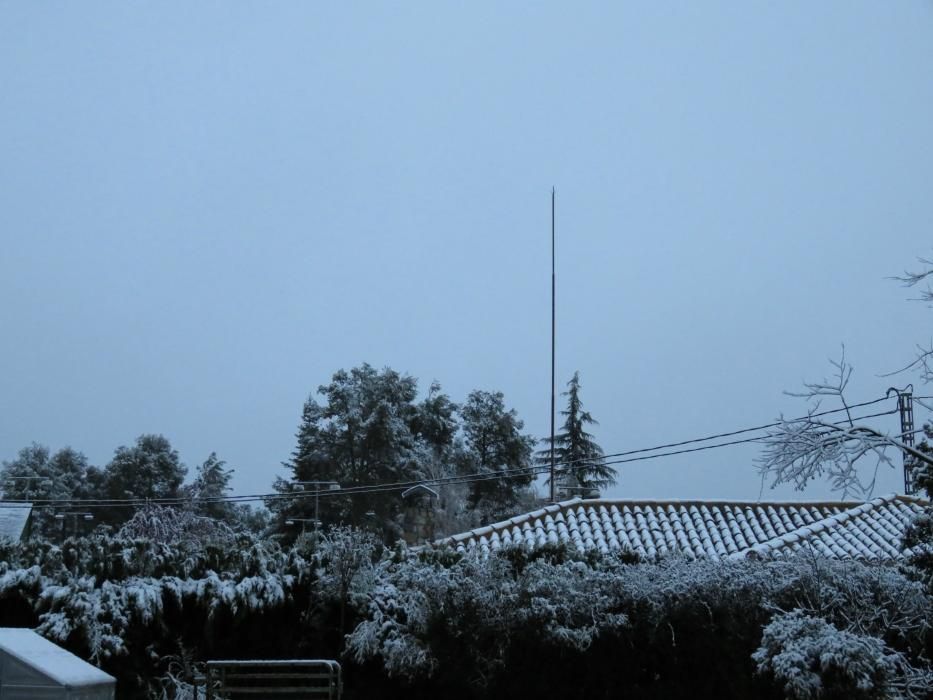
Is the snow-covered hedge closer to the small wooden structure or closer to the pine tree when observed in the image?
the small wooden structure

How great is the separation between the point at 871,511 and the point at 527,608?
14260 mm

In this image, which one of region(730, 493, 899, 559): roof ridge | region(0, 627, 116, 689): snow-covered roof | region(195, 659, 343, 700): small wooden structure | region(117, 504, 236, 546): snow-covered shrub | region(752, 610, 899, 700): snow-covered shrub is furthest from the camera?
region(117, 504, 236, 546): snow-covered shrub

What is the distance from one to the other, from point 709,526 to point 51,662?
18.2m

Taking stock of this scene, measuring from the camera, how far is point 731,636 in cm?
1128

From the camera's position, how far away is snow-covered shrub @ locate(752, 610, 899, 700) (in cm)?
968

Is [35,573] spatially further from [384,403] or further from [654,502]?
[384,403]

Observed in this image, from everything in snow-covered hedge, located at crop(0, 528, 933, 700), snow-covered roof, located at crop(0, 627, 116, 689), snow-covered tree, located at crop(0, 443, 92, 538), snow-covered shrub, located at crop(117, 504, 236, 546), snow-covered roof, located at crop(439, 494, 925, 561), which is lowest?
snow-covered roof, located at crop(0, 627, 116, 689)

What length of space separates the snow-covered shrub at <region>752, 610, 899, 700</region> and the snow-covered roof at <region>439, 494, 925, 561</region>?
9092 mm

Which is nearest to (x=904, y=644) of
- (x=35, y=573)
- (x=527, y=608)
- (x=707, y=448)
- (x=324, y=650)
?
(x=527, y=608)

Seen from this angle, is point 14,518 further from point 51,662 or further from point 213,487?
point 213,487

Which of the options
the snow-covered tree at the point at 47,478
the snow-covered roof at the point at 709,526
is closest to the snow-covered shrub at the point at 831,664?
the snow-covered roof at the point at 709,526

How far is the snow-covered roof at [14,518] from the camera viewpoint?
19266mm

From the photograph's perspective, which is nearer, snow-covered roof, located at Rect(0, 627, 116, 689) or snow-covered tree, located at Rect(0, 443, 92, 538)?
snow-covered roof, located at Rect(0, 627, 116, 689)

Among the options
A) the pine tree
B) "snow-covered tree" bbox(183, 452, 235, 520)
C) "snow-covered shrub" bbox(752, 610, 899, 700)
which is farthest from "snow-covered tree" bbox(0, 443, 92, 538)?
"snow-covered shrub" bbox(752, 610, 899, 700)
